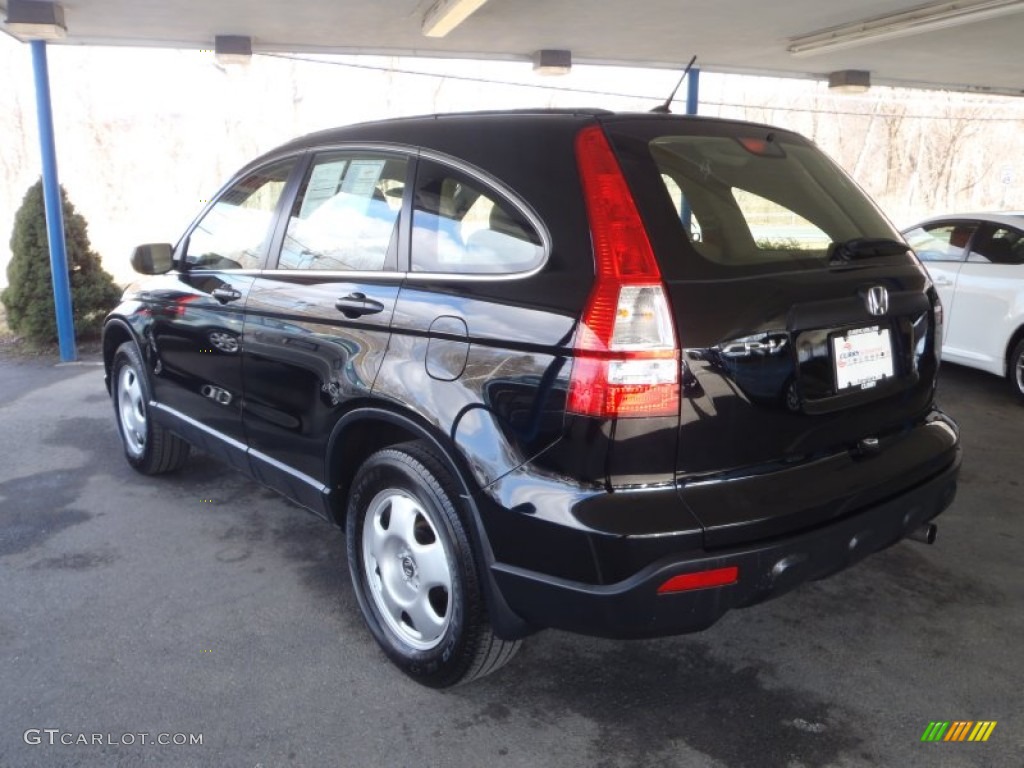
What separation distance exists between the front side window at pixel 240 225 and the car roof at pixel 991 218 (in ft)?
18.7

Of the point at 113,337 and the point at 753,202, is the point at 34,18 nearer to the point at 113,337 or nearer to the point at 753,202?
the point at 113,337

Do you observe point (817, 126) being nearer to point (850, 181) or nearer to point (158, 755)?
point (850, 181)

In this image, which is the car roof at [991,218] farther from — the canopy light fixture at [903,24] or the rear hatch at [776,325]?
the rear hatch at [776,325]

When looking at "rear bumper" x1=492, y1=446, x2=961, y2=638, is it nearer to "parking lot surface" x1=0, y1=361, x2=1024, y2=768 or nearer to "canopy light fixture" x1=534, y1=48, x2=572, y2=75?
"parking lot surface" x1=0, y1=361, x2=1024, y2=768

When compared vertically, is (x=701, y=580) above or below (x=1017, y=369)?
above

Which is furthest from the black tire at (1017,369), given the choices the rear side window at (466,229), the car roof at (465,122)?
the rear side window at (466,229)

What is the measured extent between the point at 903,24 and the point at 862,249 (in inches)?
225

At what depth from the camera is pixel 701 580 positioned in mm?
2100

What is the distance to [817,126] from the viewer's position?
94.0ft

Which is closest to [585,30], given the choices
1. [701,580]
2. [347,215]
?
[347,215]

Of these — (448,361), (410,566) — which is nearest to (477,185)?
(448,361)

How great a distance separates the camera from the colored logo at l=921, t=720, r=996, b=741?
2473mm

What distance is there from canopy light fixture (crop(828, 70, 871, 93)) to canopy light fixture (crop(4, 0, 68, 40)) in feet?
26.6

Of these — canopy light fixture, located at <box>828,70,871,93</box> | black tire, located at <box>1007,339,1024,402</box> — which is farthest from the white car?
canopy light fixture, located at <box>828,70,871,93</box>
